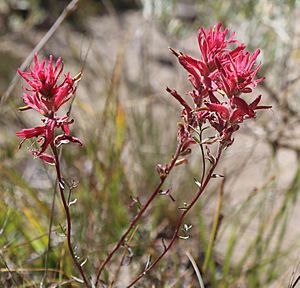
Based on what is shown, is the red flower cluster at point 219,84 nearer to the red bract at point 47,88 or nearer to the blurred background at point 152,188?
the red bract at point 47,88

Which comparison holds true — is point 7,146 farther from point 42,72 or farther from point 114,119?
point 42,72

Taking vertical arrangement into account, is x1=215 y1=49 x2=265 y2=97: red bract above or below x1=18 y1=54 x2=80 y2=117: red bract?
above

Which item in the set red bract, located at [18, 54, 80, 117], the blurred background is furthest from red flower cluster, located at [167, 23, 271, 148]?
the blurred background

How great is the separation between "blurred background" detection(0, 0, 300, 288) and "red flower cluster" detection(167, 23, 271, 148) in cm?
45

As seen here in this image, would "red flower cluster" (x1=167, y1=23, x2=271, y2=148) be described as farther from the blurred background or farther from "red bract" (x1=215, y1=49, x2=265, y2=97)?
the blurred background

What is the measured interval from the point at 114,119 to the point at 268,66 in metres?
0.96

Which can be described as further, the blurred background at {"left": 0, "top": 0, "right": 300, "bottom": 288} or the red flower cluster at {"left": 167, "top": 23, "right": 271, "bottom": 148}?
the blurred background at {"left": 0, "top": 0, "right": 300, "bottom": 288}

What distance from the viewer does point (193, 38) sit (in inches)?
173

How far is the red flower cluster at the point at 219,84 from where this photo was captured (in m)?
1.11

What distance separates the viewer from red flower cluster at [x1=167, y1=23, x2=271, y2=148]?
111 centimetres

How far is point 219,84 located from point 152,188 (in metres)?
1.47

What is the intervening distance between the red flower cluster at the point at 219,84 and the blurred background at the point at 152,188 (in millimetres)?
449

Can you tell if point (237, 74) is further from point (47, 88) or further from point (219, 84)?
point (47, 88)

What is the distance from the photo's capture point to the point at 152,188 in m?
2.59
